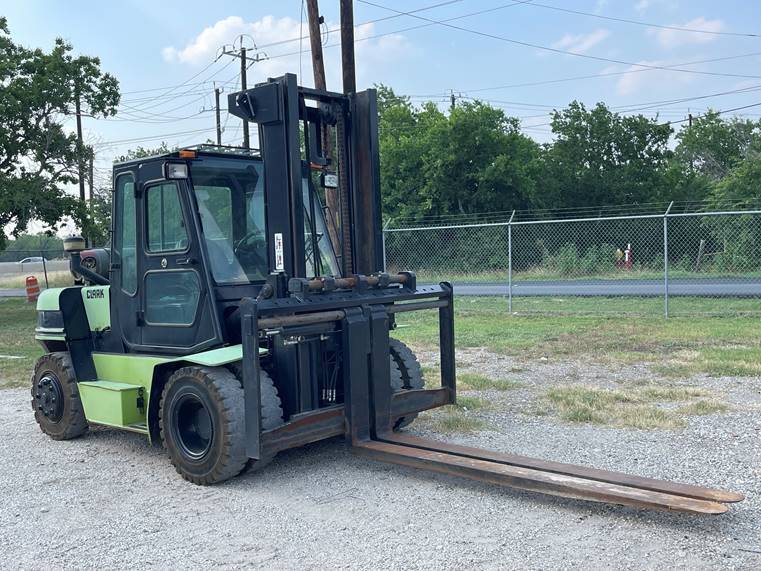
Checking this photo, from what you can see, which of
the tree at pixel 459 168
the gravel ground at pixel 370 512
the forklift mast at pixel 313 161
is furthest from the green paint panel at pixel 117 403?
the tree at pixel 459 168

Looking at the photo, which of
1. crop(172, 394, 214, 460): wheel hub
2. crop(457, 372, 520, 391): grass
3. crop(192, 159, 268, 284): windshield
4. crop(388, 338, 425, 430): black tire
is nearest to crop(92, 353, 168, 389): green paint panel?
crop(172, 394, 214, 460): wheel hub

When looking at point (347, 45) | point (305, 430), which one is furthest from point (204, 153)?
point (347, 45)

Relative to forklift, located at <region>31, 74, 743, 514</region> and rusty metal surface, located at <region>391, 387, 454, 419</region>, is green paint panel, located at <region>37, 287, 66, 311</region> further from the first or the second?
rusty metal surface, located at <region>391, 387, 454, 419</region>

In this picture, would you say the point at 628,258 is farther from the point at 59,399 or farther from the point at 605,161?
the point at 59,399

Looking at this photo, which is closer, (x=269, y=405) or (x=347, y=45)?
(x=269, y=405)

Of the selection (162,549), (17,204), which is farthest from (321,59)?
(162,549)

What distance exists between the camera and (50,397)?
24.1 ft

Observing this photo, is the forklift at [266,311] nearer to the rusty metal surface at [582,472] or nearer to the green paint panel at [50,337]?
the rusty metal surface at [582,472]

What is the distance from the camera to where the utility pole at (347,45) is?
1452 cm

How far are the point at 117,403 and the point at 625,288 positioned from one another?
15819 mm

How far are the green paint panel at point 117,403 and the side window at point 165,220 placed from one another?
3.87ft

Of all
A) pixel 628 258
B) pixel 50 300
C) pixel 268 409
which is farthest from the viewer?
pixel 628 258

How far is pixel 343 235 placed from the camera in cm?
650

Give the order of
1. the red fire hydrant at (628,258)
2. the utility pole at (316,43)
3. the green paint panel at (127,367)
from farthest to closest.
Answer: the red fire hydrant at (628,258)
the utility pole at (316,43)
the green paint panel at (127,367)
